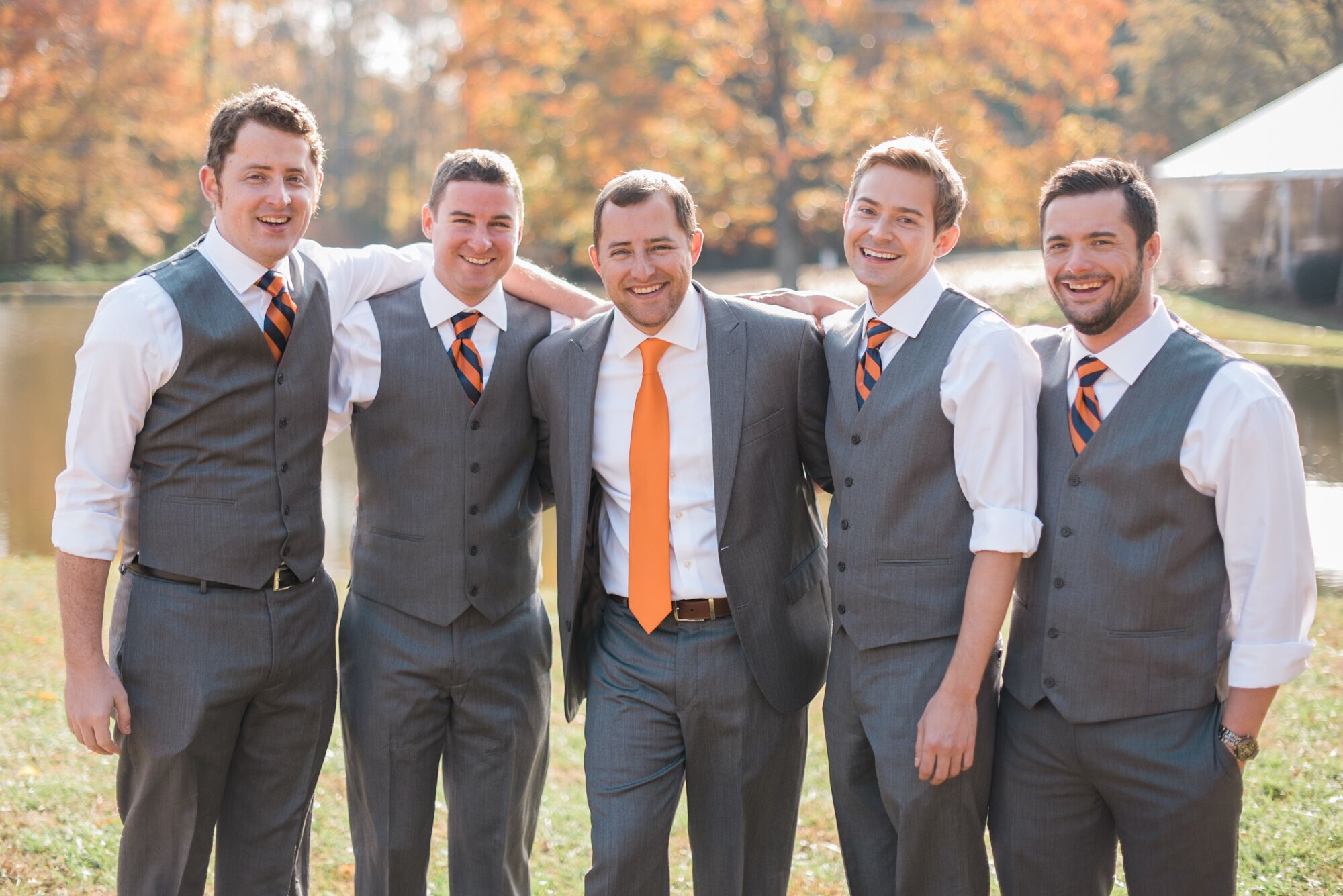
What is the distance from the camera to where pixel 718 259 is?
84.3 ft

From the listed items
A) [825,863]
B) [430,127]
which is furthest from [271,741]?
[430,127]

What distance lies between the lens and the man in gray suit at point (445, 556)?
3271 mm

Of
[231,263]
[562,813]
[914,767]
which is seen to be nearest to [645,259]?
[231,263]

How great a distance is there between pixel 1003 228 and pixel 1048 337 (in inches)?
508

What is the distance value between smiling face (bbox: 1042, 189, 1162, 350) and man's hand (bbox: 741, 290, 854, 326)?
2.56 feet

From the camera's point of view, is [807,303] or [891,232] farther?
[807,303]

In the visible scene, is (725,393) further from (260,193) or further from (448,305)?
(260,193)

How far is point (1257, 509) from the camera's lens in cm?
256

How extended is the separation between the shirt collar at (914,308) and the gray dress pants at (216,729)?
5.67 feet

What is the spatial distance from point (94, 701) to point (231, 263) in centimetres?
116

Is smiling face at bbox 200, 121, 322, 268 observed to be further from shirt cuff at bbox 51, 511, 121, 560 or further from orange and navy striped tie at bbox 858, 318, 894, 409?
orange and navy striped tie at bbox 858, 318, 894, 409

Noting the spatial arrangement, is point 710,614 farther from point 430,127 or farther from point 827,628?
point 430,127

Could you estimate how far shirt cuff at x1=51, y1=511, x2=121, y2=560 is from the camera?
2887mm

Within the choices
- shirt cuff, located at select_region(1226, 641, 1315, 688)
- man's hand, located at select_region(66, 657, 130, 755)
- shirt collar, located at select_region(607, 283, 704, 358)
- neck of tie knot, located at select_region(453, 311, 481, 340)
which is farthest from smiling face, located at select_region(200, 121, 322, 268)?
shirt cuff, located at select_region(1226, 641, 1315, 688)
